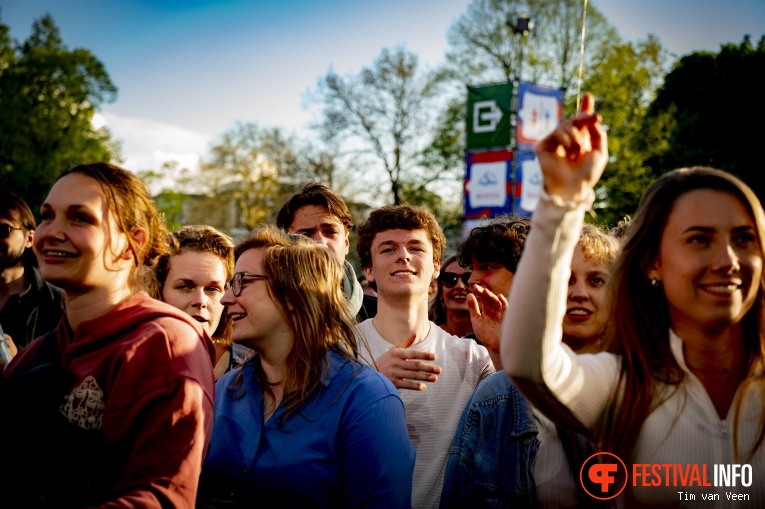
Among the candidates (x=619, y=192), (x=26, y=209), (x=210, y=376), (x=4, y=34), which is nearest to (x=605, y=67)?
(x=619, y=192)

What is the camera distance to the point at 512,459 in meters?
2.46

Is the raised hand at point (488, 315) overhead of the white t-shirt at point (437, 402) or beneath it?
overhead

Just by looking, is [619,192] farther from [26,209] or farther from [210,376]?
[210,376]

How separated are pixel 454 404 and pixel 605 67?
27197 millimetres

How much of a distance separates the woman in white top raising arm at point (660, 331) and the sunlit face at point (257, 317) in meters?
1.19

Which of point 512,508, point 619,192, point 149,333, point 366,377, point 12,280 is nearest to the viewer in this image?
point 149,333

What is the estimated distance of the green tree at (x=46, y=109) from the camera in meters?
31.0

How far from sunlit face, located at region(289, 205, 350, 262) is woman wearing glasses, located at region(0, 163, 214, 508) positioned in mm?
2275

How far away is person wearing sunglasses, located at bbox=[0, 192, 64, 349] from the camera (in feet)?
14.9

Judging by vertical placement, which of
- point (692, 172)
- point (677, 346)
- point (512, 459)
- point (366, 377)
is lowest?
point (512, 459)

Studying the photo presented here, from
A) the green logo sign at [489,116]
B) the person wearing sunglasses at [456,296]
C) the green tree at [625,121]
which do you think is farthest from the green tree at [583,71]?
the person wearing sunglasses at [456,296]

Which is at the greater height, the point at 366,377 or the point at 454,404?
the point at 366,377

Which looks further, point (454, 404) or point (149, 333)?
point (454, 404)

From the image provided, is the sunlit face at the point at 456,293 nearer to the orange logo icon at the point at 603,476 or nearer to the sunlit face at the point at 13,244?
the orange logo icon at the point at 603,476
